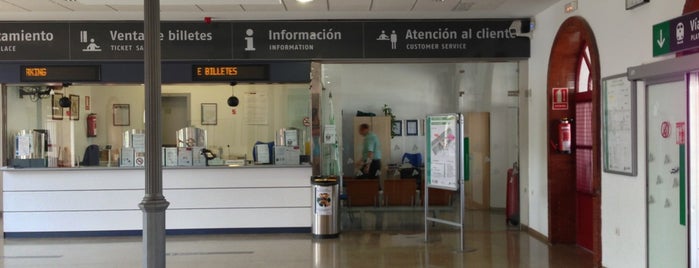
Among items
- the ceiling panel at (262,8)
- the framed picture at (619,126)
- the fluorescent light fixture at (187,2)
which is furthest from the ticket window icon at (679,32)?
the ceiling panel at (262,8)

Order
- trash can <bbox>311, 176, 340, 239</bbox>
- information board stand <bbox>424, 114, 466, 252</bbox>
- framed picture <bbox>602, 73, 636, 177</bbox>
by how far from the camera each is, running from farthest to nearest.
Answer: trash can <bbox>311, 176, 340, 239</bbox>
information board stand <bbox>424, 114, 466, 252</bbox>
framed picture <bbox>602, 73, 636, 177</bbox>

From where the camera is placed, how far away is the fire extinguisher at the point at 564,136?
321 inches

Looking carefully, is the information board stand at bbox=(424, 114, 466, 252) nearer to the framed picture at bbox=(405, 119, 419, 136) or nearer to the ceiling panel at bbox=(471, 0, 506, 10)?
the ceiling panel at bbox=(471, 0, 506, 10)

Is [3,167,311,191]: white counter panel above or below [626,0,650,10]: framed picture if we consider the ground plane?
below

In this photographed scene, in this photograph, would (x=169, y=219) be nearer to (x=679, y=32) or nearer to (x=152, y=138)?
(x=152, y=138)

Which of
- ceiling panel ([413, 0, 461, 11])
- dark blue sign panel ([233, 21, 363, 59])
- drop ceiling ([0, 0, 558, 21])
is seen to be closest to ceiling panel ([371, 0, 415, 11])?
drop ceiling ([0, 0, 558, 21])

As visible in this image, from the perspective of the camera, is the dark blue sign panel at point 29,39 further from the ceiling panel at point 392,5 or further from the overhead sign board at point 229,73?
the ceiling panel at point 392,5

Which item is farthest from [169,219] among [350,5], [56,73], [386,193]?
[350,5]

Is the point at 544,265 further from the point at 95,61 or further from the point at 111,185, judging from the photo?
the point at 95,61

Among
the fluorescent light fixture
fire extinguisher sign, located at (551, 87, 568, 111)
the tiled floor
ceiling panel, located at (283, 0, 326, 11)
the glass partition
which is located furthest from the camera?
the glass partition

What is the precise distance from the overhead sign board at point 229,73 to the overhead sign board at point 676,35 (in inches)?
206

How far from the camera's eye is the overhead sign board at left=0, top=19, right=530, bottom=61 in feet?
30.1

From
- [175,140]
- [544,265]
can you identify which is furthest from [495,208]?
[175,140]

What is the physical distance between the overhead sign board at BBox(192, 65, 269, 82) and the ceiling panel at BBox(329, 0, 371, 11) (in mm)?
1410
